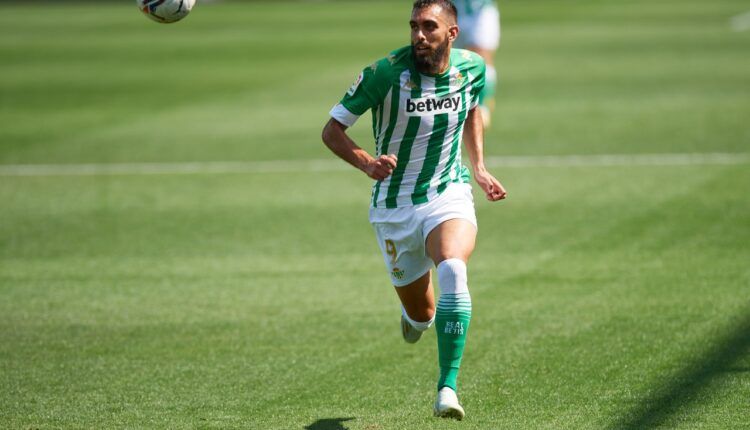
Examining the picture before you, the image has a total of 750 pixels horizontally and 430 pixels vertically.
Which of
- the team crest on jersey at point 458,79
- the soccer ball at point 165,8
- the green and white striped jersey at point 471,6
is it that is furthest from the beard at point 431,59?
the green and white striped jersey at point 471,6

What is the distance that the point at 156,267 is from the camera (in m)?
10.2

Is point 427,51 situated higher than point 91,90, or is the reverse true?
point 427,51

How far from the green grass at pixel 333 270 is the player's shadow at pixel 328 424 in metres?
0.03

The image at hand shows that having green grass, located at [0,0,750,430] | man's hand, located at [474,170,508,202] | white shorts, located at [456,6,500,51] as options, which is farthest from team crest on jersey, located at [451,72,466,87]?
white shorts, located at [456,6,500,51]

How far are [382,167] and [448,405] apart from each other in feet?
4.43

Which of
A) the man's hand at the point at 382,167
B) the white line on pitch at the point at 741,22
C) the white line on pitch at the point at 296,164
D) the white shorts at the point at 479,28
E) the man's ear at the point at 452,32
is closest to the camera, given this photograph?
the man's hand at the point at 382,167

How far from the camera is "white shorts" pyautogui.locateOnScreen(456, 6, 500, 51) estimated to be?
1539cm

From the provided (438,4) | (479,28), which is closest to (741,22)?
(479,28)

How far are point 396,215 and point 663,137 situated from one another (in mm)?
9601

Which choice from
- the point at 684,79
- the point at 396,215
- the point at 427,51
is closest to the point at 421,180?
the point at 396,215

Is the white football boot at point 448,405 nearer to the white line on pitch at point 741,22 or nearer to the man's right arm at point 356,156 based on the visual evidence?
the man's right arm at point 356,156

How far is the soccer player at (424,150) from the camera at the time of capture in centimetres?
668

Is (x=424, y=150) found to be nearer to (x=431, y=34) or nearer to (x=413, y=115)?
(x=413, y=115)

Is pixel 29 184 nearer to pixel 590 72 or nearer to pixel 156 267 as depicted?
pixel 156 267
